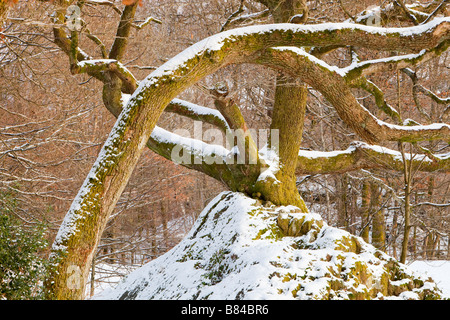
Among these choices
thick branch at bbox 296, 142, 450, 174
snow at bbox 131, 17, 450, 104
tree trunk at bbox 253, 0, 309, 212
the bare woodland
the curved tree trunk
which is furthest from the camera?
thick branch at bbox 296, 142, 450, 174

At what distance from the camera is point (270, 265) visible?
159 inches

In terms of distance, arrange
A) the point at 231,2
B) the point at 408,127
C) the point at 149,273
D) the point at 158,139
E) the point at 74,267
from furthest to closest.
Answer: the point at 231,2 → the point at 158,139 → the point at 408,127 → the point at 149,273 → the point at 74,267

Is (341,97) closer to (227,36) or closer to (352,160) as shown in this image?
(227,36)

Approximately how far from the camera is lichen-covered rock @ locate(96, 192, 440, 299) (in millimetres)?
3871

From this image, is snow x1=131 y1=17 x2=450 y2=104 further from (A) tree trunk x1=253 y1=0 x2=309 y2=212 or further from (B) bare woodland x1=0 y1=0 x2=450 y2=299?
(A) tree trunk x1=253 y1=0 x2=309 y2=212

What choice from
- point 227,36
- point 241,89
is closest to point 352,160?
point 241,89

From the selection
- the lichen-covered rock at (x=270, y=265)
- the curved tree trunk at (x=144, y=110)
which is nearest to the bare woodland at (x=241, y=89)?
the curved tree trunk at (x=144, y=110)

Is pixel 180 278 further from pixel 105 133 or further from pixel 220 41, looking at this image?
pixel 105 133

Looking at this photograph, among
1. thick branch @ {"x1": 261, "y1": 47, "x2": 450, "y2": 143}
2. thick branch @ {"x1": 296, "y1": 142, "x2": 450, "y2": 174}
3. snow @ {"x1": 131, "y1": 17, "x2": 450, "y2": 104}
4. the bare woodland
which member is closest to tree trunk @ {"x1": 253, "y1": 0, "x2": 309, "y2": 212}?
the bare woodland

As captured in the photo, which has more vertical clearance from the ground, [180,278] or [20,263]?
[20,263]
